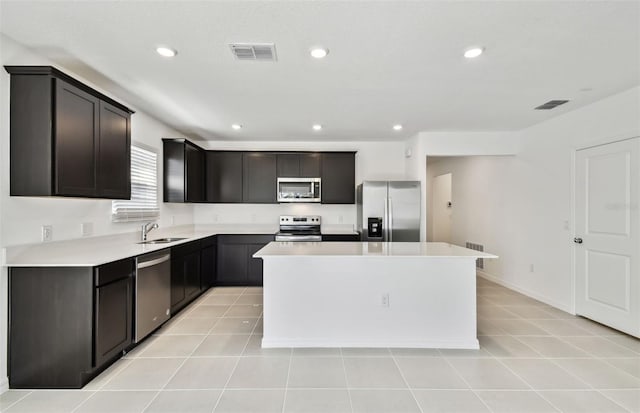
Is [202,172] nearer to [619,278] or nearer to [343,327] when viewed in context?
[343,327]

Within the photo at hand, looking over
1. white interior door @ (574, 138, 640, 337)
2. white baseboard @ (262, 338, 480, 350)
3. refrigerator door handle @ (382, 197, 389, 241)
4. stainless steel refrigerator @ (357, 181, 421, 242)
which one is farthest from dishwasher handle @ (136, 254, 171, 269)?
white interior door @ (574, 138, 640, 337)

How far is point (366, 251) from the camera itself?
3014mm

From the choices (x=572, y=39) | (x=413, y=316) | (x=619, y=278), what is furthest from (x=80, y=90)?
(x=619, y=278)

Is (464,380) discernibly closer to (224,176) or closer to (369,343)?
(369,343)

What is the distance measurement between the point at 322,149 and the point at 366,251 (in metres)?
2.96

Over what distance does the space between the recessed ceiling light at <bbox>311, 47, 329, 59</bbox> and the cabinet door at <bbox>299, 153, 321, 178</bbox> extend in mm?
2970

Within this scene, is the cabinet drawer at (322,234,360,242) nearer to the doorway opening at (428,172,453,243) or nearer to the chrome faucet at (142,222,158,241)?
the chrome faucet at (142,222,158,241)

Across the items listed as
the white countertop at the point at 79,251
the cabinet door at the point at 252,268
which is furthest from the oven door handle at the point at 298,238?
the white countertop at the point at 79,251

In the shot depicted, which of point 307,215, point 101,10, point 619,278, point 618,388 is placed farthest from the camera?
point 307,215

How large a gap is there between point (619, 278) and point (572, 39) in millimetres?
2653

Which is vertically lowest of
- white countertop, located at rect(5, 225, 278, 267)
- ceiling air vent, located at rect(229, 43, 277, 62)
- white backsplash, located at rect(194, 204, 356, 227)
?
white countertop, located at rect(5, 225, 278, 267)

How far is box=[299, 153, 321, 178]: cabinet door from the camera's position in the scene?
5266 millimetres

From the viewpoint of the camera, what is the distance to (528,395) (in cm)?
209

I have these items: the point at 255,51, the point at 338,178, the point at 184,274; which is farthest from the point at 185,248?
the point at 338,178
